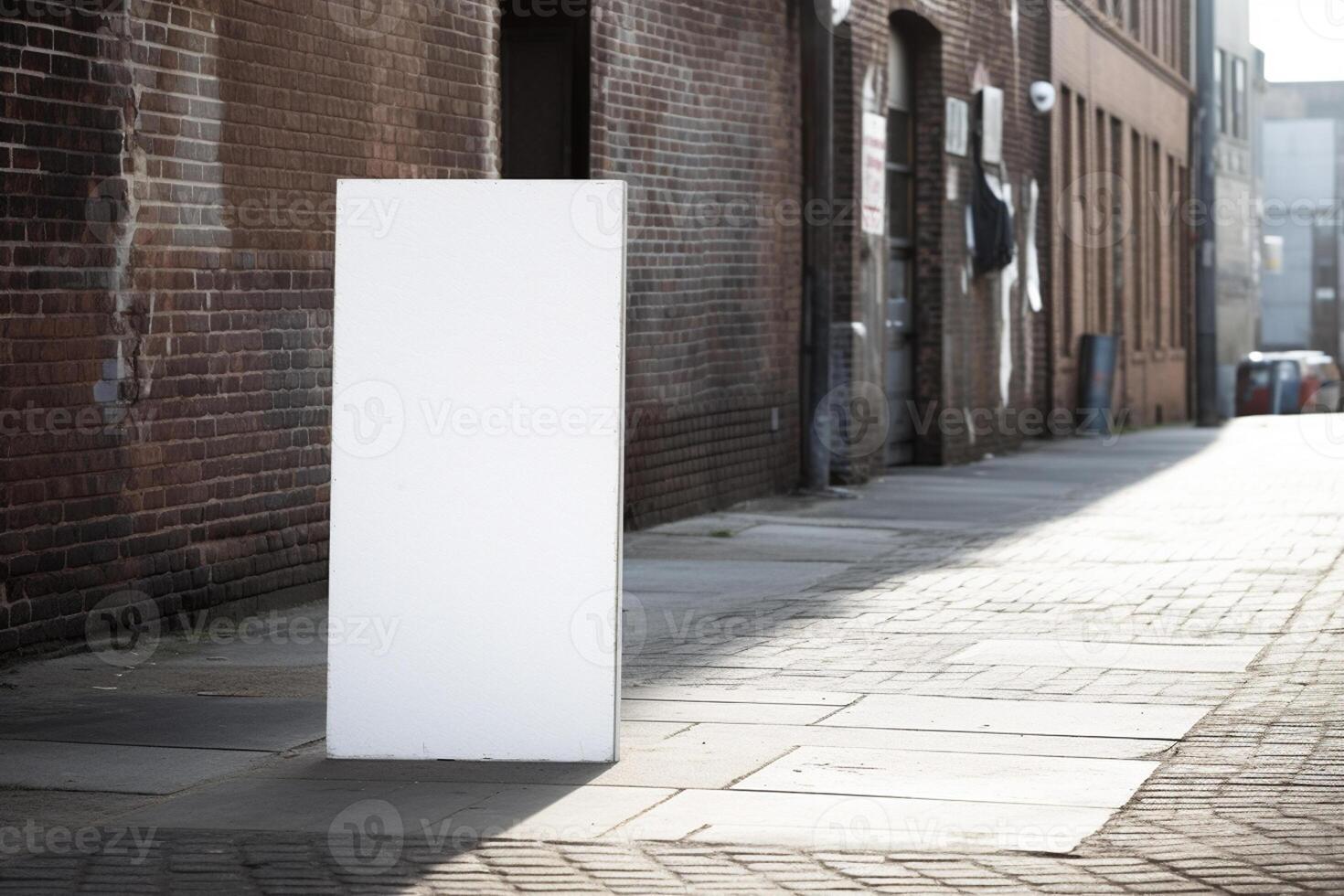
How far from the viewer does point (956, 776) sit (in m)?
6.49

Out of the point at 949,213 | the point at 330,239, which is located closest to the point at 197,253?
the point at 330,239

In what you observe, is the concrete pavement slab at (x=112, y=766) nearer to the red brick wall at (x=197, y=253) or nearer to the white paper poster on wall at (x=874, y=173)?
the red brick wall at (x=197, y=253)

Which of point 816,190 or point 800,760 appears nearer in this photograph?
point 800,760

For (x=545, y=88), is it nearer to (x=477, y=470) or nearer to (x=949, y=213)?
(x=477, y=470)

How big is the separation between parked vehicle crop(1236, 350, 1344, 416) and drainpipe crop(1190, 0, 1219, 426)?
1015 centimetres

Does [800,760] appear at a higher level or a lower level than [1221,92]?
lower

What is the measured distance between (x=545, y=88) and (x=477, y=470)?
25.2 feet

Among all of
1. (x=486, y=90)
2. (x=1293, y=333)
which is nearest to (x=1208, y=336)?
(x=486, y=90)

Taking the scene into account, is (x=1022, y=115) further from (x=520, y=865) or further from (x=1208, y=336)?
(x=520, y=865)

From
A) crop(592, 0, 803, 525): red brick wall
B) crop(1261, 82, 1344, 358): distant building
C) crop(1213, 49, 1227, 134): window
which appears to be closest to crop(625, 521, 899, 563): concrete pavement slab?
crop(592, 0, 803, 525): red brick wall

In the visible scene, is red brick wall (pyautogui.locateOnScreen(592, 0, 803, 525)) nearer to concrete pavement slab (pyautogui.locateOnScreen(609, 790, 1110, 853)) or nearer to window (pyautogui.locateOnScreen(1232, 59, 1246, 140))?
concrete pavement slab (pyautogui.locateOnScreen(609, 790, 1110, 853))

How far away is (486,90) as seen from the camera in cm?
1241

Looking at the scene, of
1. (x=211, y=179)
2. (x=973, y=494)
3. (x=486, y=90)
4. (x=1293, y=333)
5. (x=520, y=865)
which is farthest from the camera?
(x=1293, y=333)

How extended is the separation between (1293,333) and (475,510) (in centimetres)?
8756
